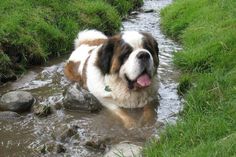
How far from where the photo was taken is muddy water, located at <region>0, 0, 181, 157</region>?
4637mm

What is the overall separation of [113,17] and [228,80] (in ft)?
14.7

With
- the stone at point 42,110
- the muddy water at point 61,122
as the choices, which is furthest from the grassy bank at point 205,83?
the stone at point 42,110

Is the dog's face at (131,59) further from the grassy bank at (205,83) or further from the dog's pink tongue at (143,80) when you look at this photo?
the grassy bank at (205,83)

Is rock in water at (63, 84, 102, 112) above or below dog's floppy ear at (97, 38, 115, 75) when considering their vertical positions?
below

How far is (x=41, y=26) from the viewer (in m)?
7.58

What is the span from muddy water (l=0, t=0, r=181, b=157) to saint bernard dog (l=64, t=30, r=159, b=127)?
0.18 m

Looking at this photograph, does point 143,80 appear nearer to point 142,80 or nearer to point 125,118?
point 142,80

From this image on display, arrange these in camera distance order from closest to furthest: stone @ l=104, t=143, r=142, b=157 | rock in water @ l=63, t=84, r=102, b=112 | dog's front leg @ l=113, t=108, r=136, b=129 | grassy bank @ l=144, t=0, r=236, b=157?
grassy bank @ l=144, t=0, r=236, b=157 < stone @ l=104, t=143, r=142, b=157 < dog's front leg @ l=113, t=108, r=136, b=129 < rock in water @ l=63, t=84, r=102, b=112

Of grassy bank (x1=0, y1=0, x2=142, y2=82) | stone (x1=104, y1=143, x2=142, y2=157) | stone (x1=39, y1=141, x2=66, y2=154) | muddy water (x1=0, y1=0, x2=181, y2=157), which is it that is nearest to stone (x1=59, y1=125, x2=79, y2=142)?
muddy water (x1=0, y1=0, x2=181, y2=157)

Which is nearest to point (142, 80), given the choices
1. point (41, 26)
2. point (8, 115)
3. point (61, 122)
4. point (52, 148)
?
point (61, 122)

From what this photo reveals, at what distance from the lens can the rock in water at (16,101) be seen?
549cm

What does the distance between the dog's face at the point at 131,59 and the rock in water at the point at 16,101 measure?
958 mm

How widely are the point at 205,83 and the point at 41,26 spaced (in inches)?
129

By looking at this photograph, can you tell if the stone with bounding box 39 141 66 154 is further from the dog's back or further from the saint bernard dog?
the dog's back
